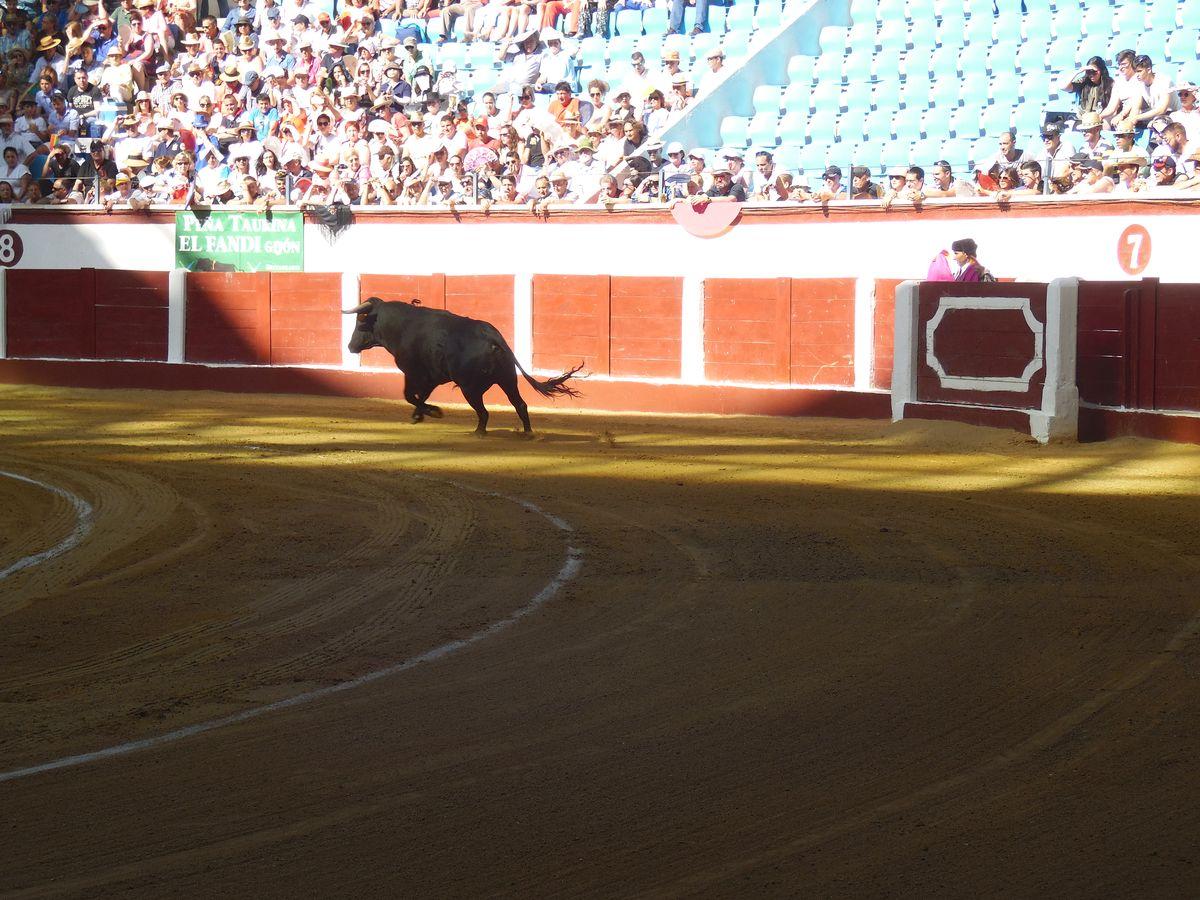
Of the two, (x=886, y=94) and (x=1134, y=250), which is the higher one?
(x=886, y=94)

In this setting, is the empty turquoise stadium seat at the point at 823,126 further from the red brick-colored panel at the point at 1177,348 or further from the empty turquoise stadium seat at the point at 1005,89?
the red brick-colored panel at the point at 1177,348

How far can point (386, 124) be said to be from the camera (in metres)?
19.4

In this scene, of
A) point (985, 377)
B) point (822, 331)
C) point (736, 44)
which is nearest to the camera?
point (985, 377)

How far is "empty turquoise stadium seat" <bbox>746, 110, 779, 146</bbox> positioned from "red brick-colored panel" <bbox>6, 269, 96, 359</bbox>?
8.15m

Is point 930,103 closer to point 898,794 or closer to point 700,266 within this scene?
point 700,266

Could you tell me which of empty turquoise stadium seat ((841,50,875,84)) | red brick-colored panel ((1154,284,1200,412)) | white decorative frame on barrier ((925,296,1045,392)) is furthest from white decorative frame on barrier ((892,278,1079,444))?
empty turquoise stadium seat ((841,50,875,84))

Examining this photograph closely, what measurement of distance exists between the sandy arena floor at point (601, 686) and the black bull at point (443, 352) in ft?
8.15

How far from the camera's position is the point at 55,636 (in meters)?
Answer: 6.11

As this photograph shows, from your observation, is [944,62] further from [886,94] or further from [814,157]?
[814,157]

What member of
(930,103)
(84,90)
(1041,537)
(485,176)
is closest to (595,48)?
(485,176)

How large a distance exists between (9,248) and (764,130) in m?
9.45

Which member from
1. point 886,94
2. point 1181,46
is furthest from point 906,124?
point 1181,46

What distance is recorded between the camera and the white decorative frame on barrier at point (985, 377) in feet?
42.8

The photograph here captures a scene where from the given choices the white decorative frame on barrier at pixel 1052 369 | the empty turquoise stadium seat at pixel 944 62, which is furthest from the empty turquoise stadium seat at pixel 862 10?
the white decorative frame on barrier at pixel 1052 369
